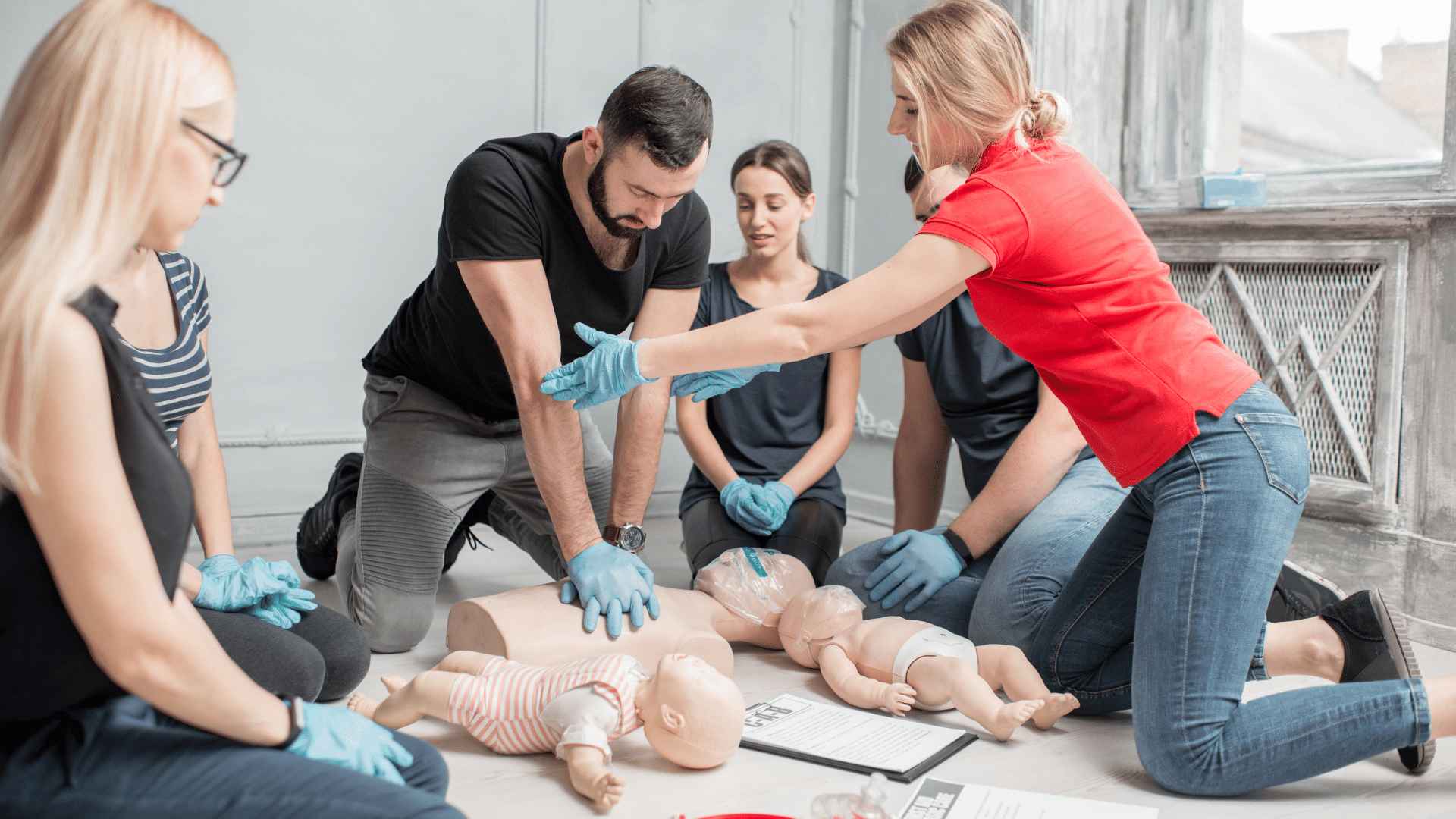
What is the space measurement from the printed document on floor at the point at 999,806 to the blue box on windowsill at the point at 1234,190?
186cm

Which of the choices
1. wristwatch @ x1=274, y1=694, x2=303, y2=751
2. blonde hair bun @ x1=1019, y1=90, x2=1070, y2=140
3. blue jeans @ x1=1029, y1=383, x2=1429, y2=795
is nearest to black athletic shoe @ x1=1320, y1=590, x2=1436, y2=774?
blue jeans @ x1=1029, y1=383, x2=1429, y2=795

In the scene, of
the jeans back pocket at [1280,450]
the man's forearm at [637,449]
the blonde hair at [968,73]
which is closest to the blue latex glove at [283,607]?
the man's forearm at [637,449]

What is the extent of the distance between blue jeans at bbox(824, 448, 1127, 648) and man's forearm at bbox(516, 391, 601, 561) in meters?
0.63

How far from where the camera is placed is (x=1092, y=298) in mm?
1637

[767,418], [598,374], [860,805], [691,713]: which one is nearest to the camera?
[860,805]

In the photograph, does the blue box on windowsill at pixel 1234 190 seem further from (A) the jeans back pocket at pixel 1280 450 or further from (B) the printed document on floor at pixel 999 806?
(B) the printed document on floor at pixel 999 806

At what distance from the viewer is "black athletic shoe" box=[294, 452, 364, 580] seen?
2748 millimetres

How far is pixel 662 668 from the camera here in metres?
1.71

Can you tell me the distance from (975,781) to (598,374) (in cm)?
82

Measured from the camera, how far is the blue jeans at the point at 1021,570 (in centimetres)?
214

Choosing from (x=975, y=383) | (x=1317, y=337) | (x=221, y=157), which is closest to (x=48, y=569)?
(x=221, y=157)

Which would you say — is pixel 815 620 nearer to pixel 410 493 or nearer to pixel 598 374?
pixel 598 374

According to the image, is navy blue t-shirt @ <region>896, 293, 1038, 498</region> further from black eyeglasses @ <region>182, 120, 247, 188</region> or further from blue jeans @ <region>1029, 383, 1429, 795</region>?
black eyeglasses @ <region>182, 120, 247, 188</region>

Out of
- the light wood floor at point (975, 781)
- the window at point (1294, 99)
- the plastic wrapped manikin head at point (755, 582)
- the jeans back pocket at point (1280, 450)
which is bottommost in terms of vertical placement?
the light wood floor at point (975, 781)
